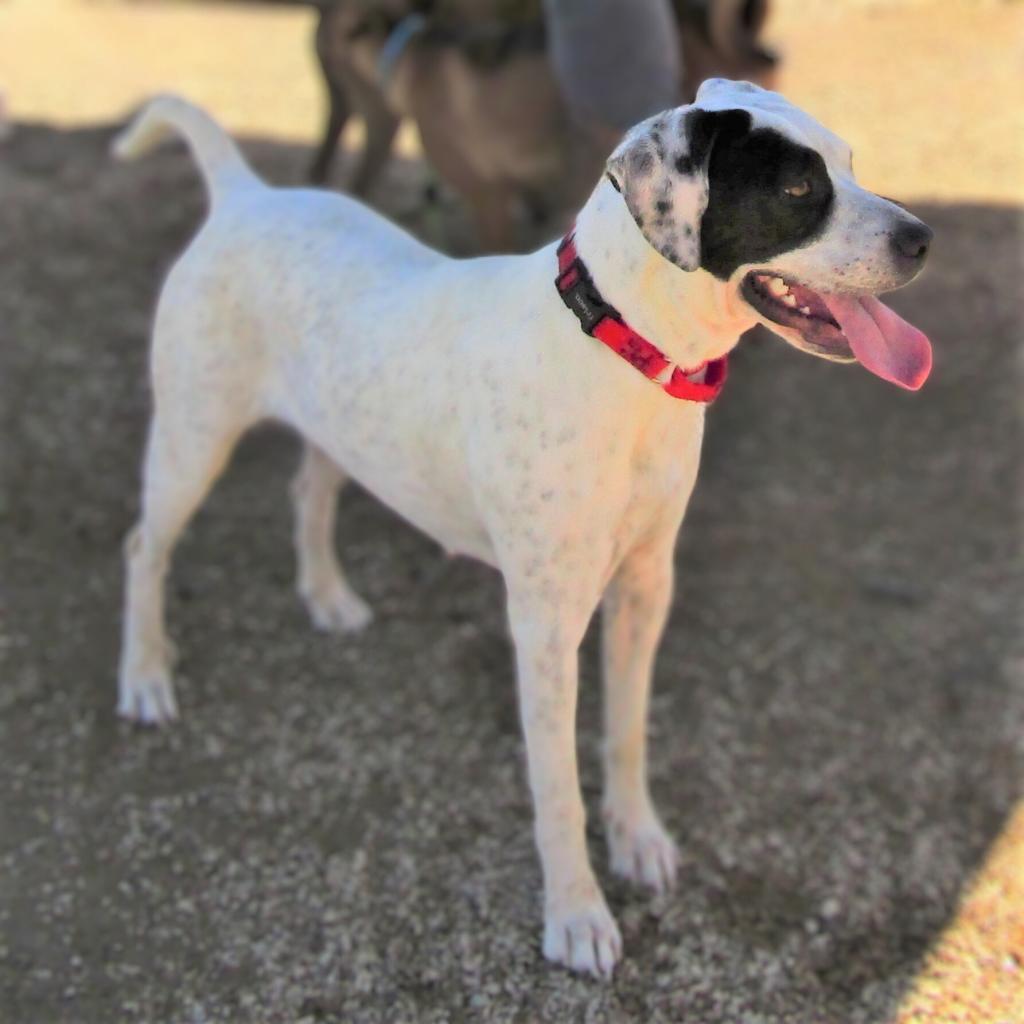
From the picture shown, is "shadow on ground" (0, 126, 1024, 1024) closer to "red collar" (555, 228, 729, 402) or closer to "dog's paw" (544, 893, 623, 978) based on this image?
"dog's paw" (544, 893, 623, 978)

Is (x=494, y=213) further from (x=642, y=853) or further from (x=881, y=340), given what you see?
(x=881, y=340)

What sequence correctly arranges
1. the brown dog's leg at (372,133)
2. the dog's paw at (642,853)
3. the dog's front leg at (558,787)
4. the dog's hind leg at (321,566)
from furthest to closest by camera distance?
the brown dog's leg at (372,133), the dog's hind leg at (321,566), the dog's paw at (642,853), the dog's front leg at (558,787)

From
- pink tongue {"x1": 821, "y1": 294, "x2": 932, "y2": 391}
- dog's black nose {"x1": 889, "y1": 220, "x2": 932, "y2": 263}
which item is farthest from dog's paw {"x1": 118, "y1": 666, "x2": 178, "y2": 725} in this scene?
dog's black nose {"x1": 889, "y1": 220, "x2": 932, "y2": 263}

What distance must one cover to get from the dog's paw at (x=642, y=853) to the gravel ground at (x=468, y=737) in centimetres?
5

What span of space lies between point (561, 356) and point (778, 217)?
1.45 ft

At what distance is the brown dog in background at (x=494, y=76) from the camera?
473cm

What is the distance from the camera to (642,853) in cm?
291

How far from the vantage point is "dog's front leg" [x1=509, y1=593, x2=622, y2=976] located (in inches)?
93.6

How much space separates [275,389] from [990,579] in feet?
7.99

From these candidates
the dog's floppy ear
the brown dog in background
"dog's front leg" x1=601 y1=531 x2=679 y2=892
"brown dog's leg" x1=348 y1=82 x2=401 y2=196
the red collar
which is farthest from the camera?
"brown dog's leg" x1=348 y1=82 x2=401 y2=196

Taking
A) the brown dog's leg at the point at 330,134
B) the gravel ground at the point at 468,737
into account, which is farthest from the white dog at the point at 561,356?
the brown dog's leg at the point at 330,134

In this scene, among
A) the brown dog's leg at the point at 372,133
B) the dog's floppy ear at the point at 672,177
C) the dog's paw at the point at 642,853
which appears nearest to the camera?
the dog's floppy ear at the point at 672,177

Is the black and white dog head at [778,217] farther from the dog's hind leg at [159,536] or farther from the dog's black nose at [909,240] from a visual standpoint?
the dog's hind leg at [159,536]

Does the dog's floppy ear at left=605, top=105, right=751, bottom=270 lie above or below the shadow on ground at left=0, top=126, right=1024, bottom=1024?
above
